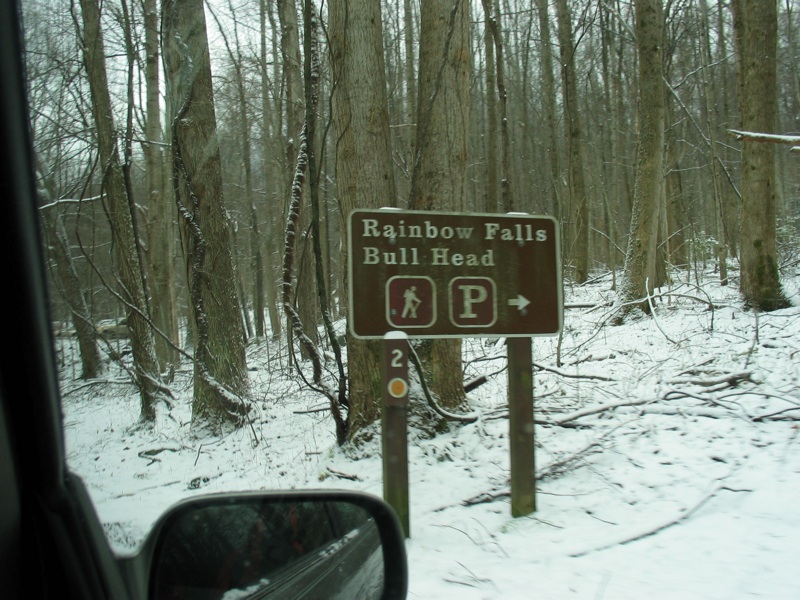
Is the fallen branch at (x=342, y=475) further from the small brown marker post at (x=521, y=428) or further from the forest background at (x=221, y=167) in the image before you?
the small brown marker post at (x=521, y=428)

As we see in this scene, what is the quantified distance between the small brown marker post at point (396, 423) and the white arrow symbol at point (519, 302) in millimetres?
802

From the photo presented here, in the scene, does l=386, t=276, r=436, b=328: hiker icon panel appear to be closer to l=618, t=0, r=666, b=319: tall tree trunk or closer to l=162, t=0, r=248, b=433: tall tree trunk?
l=162, t=0, r=248, b=433: tall tree trunk

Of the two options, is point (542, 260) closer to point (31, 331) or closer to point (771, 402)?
point (771, 402)

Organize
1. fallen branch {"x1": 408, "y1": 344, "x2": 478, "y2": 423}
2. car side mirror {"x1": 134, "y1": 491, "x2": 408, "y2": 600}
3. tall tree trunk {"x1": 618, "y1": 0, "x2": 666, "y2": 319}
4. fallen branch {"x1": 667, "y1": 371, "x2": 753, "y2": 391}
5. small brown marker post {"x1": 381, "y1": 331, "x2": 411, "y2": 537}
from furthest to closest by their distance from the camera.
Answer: tall tree trunk {"x1": 618, "y1": 0, "x2": 666, "y2": 319}
fallen branch {"x1": 667, "y1": 371, "x2": 753, "y2": 391}
fallen branch {"x1": 408, "y1": 344, "x2": 478, "y2": 423}
small brown marker post {"x1": 381, "y1": 331, "x2": 411, "y2": 537}
car side mirror {"x1": 134, "y1": 491, "x2": 408, "y2": 600}

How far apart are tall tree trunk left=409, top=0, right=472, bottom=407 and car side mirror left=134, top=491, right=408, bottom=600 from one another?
3926 millimetres

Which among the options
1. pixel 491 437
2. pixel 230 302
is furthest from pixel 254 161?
pixel 491 437

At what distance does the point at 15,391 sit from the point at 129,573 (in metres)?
0.46

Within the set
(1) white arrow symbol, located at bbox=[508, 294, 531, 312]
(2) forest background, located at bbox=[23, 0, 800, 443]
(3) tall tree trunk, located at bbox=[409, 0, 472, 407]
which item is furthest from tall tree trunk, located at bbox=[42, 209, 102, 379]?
(3) tall tree trunk, located at bbox=[409, 0, 472, 407]

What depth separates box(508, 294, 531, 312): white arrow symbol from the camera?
4219 millimetres

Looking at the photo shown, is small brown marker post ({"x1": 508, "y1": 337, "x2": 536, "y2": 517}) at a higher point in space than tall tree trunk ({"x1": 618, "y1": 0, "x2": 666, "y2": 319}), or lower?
lower

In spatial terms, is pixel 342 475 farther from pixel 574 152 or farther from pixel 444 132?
pixel 574 152

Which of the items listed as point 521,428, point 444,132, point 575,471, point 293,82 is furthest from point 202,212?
point 293,82

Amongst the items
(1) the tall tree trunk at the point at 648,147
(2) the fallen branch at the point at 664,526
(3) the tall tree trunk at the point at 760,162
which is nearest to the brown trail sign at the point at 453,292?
(2) the fallen branch at the point at 664,526

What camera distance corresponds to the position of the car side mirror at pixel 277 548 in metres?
1.40
